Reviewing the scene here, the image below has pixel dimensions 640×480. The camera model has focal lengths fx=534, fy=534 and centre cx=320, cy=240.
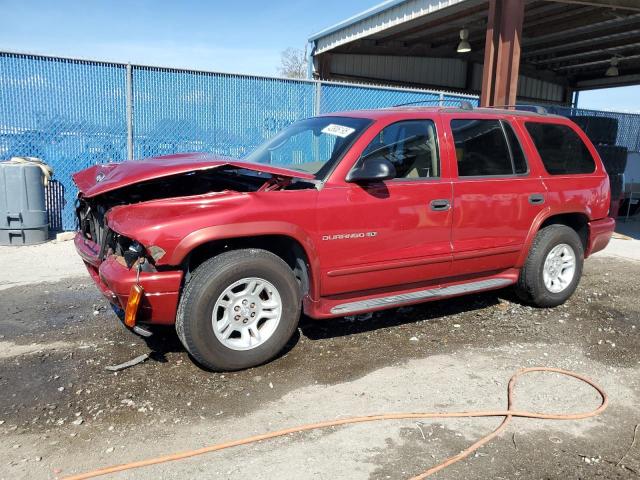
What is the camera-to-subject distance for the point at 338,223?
375 cm

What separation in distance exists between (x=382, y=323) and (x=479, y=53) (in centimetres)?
1896

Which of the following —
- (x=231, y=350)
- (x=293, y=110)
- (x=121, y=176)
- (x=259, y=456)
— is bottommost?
(x=259, y=456)

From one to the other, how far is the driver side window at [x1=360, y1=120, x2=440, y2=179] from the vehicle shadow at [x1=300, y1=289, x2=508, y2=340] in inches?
53.2

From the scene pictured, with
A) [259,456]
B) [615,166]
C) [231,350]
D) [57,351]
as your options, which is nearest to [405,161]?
[231,350]

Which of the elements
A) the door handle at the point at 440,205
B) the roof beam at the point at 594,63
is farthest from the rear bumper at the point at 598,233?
the roof beam at the point at 594,63

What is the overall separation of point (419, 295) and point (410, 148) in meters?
1.18

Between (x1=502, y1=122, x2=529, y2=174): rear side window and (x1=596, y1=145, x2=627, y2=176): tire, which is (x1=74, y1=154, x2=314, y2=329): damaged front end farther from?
(x1=596, y1=145, x2=627, y2=176): tire

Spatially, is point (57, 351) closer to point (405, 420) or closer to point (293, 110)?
point (405, 420)

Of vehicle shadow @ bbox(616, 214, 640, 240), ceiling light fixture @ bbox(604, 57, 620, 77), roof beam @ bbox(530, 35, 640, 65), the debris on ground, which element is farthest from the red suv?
ceiling light fixture @ bbox(604, 57, 620, 77)

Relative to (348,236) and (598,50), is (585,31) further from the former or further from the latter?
(348,236)

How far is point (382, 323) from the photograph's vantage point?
4.70m

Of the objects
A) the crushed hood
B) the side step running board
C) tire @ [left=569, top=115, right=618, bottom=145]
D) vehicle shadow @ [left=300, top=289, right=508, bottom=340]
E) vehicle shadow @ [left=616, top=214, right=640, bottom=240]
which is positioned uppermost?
tire @ [left=569, top=115, right=618, bottom=145]

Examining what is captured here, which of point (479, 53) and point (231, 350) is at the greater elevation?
point (479, 53)

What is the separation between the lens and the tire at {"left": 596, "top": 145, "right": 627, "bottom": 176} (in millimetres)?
10406
